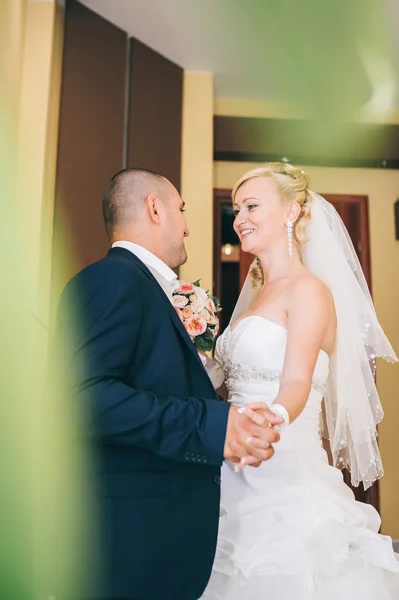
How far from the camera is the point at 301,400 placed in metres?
1.82

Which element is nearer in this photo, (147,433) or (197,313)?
(147,433)

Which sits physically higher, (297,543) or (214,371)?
(214,371)

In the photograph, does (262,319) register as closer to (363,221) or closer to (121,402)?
(121,402)

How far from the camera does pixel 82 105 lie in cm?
393

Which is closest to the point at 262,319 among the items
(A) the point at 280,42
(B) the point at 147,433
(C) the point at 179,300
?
(C) the point at 179,300

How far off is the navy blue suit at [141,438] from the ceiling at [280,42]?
3071mm

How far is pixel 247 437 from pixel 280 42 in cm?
363

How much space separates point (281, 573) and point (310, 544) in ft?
0.38

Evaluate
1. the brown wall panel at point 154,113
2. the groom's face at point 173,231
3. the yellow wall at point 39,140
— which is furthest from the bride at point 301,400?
the brown wall panel at point 154,113

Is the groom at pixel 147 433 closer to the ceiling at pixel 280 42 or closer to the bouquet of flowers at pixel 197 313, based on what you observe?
the bouquet of flowers at pixel 197 313

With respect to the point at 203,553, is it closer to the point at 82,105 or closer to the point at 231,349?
the point at 231,349

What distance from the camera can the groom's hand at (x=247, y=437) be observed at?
139cm

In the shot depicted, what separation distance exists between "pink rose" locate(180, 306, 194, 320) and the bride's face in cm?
39

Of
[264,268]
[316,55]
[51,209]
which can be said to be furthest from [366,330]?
[316,55]
